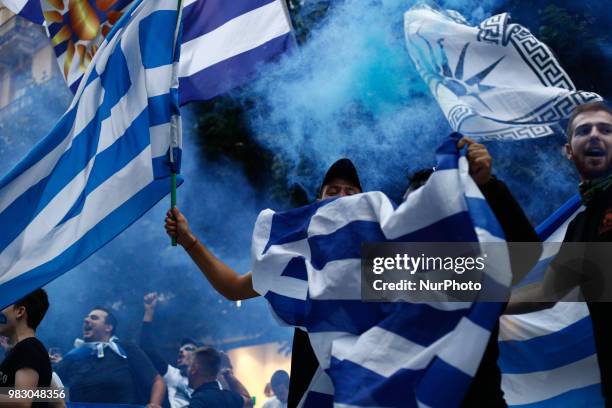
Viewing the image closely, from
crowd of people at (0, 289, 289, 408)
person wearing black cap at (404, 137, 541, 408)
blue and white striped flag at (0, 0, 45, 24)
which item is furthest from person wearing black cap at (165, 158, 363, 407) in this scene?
blue and white striped flag at (0, 0, 45, 24)

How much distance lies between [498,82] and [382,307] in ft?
7.93

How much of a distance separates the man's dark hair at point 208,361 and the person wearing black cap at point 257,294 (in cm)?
285

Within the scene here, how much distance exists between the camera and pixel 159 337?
892 cm

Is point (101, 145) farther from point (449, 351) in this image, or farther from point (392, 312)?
point (449, 351)

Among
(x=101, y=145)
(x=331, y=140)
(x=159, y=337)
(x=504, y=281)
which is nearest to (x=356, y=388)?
(x=504, y=281)

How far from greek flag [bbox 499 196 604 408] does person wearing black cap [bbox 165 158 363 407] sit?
75 cm

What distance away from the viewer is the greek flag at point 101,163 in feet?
12.1

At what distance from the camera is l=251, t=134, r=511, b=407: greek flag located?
7.54 feet

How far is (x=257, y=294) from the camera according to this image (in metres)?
3.23

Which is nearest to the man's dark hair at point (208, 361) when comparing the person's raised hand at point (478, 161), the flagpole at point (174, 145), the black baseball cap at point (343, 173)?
the flagpole at point (174, 145)

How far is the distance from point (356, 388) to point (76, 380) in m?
4.00

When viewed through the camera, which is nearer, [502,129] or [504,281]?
[504,281]

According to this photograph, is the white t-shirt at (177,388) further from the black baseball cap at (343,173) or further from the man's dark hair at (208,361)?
the black baseball cap at (343,173)

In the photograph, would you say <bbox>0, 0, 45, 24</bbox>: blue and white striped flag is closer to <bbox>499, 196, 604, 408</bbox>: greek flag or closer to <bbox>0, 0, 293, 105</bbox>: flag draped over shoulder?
<bbox>0, 0, 293, 105</bbox>: flag draped over shoulder
